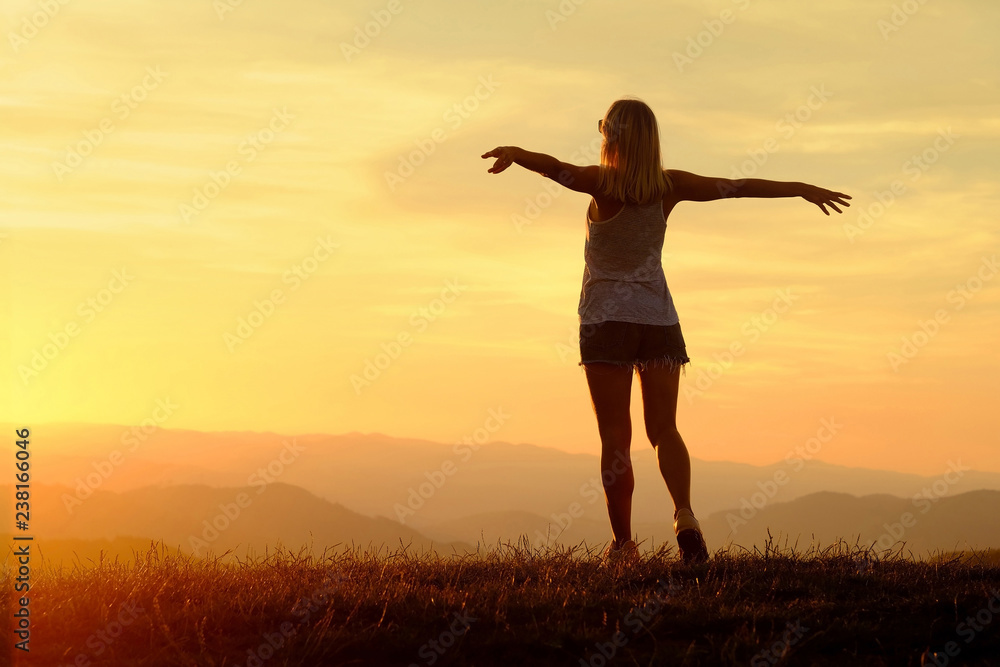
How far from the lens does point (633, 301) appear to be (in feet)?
23.4

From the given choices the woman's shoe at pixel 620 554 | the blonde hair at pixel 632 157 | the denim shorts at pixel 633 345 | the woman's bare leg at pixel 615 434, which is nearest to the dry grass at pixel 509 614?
the woman's shoe at pixel 620 554

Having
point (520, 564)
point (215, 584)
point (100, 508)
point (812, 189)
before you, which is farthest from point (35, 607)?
point (100, 508)

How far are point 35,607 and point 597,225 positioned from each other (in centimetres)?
434

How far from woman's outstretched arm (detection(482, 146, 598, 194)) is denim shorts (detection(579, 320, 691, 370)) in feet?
3.28

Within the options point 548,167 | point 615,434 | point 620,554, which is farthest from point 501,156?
point 620,554

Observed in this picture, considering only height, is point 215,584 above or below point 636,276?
below

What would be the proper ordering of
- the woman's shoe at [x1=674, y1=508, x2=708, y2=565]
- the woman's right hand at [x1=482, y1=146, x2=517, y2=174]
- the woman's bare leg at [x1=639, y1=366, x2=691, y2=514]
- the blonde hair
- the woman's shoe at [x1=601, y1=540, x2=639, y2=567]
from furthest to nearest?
1. the woman's bare leg at [x1=639, y1=366, x2=691, y2=514]
2. the blonde hair
3. the woman's shoe at [x1=674, y1=508, x2=708, y2=565]
4. the woman's shoe at [x1=601, y1=540, x2=639, y2=567]
5. the woman's right hand at [x1=482, y1=146, x2=517, y2=174]

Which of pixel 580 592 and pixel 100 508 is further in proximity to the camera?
pixel 100 508

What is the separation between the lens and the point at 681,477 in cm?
727

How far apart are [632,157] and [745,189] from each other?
2.88ft

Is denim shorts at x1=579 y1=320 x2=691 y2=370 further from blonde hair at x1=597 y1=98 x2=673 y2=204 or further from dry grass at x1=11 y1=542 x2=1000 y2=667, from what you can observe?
dry grass at x1=11 y1=542 x2=1000 y2=667

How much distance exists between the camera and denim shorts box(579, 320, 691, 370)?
7102mm

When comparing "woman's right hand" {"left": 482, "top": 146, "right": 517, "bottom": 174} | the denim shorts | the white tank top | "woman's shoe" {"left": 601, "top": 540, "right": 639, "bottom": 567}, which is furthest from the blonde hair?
"woman's shoe" {"left": 601, "top": 540, "right": 639, "bottom": 567}

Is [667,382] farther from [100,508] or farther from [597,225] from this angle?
[100,508]
